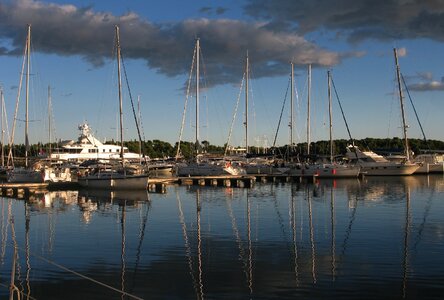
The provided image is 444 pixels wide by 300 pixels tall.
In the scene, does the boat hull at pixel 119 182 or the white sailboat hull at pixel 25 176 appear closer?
the boat hull at pixel 119 182

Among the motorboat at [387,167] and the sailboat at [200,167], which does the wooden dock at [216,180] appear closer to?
the sailboat at [200,167]

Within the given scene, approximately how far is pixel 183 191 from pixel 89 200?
12.0 metres

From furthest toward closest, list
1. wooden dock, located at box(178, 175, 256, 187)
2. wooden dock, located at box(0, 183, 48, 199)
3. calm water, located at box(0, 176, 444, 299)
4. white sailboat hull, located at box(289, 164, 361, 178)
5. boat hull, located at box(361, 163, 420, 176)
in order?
boat hull, located at box(361, 163, 420, 176), white sailboat hull, located at box(289, 164, 361, 178), wooden dock, located at box(178, 175, 256, 187), wooden dock, located at box(0, 183, 48, 199), calm water, located at box(0, 176, 444, 299)

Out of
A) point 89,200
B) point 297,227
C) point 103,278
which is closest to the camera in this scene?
point 103,278

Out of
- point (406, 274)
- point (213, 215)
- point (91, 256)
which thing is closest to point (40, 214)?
point (213, 215)

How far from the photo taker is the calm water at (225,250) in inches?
599

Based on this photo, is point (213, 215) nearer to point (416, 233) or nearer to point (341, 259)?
point (416, 233)

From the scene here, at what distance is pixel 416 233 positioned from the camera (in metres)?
24.8

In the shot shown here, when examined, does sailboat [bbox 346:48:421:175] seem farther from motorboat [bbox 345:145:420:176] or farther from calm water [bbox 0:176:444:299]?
calm water [bbox 0:176:444:299]

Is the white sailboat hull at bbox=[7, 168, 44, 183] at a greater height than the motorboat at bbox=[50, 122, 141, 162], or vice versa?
the motorboat at bbox=[50, 122, 141, 162]

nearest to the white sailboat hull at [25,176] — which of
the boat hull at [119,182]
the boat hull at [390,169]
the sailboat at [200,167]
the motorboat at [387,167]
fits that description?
the boat hull at [119,182]

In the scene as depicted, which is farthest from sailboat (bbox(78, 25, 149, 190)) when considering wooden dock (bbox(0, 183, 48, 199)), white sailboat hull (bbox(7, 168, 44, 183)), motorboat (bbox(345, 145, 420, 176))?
motorboat (bbox(345, 145, 420, 176))

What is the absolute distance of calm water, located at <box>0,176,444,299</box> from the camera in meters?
15.2

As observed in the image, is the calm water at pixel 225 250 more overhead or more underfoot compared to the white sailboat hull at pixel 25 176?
more underfoot
